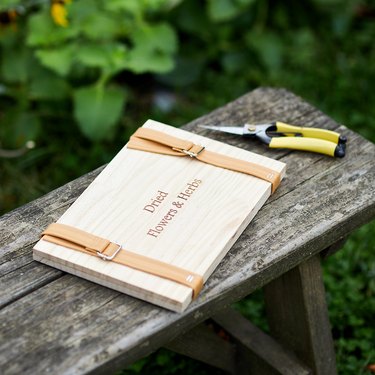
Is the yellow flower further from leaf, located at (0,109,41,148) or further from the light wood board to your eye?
the light wood board

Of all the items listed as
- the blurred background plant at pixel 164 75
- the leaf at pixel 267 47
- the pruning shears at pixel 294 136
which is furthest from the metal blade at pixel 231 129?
the leaf at pixel 267 47

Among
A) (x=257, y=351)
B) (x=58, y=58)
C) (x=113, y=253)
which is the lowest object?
(x=257, y=351)

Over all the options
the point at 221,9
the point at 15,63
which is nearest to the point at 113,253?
the point at 15,63

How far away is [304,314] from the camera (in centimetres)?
234

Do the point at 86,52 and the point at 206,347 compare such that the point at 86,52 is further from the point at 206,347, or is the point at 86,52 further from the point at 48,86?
the point at 206,347

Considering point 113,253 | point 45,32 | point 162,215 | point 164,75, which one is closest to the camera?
point 113,253

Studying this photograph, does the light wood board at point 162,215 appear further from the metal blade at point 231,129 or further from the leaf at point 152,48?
the leaf at point 152,48

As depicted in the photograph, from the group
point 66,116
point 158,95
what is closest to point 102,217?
point 66,116

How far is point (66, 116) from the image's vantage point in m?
3.80

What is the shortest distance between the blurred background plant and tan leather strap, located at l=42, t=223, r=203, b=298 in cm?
101

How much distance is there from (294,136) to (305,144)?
0.07 m

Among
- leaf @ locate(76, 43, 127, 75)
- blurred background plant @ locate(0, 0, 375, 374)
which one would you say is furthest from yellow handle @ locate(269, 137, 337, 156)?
leaf @ locate(76, 43, 127, 75)

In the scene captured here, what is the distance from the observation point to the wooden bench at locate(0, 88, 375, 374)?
173 centimetres

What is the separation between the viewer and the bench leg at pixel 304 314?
2.29 metres
